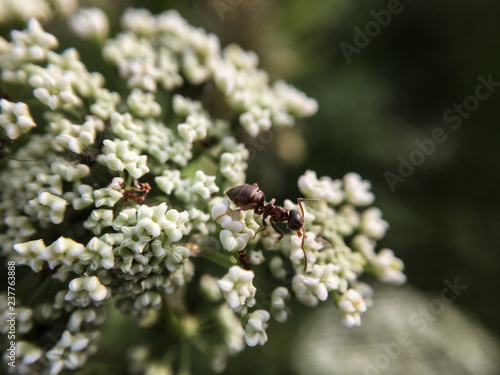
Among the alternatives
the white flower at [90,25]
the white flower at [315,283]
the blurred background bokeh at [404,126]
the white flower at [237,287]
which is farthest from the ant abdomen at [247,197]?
the white flower at [90,25]

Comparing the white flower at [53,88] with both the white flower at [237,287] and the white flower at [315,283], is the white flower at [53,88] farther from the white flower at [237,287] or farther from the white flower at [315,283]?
the white flower at [315,283]

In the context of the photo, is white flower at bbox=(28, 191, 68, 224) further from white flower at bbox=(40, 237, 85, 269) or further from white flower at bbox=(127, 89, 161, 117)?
white flower at bbox=(127, 89, 161, 117)

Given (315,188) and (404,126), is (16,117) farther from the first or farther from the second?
(404,126)

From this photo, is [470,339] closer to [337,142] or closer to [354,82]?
[337,142]

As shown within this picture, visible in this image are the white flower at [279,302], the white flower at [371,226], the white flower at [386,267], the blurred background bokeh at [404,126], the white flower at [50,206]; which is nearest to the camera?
the white flower at [50,206]

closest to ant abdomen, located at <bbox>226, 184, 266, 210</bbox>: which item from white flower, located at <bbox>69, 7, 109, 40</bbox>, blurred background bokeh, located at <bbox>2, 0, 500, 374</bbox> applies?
blurred background bokeh, located at <bbox>2, 0, 500, 374</bbox>

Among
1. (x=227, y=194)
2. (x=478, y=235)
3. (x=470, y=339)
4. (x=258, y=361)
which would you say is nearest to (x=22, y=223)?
(x=227, y=194)
